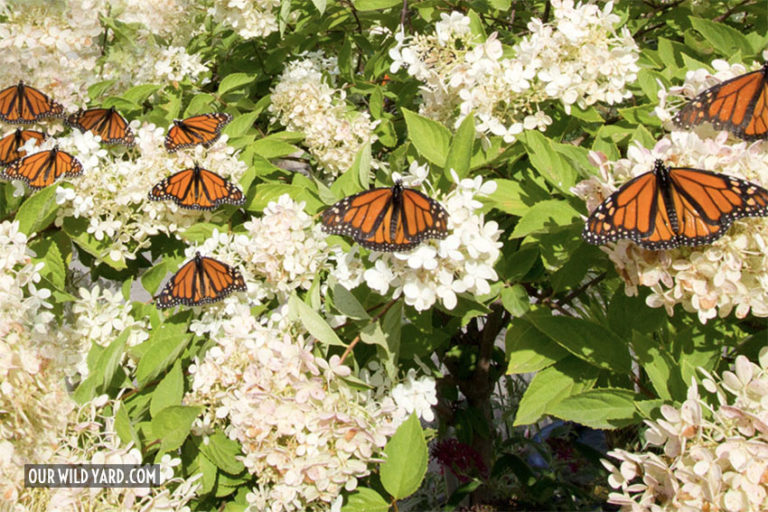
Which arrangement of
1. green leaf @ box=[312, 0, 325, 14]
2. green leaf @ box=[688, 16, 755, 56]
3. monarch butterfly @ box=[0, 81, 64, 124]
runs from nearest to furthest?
green leaf @ box=[688, 16, 755, 56] < green leaf @ box=[312, 0, 325, 14] < monarch butterfly @ box=[0, 81, 64, 124]

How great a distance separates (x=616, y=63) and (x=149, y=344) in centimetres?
129

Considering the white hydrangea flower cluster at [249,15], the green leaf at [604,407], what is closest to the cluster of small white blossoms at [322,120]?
the white hydrangea flower cluster at [249,15]

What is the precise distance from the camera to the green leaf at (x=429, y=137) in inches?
54.2

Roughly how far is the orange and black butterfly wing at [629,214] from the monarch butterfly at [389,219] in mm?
245

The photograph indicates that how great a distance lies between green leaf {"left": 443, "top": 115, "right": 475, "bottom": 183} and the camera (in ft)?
4.12

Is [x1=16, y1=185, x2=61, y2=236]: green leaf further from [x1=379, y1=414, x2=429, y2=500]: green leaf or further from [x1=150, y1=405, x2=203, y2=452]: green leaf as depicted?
[x1=379, y1=414, x2=429, y2=500]: green leaf

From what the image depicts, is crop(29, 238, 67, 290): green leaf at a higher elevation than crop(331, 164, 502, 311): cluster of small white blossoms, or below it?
below

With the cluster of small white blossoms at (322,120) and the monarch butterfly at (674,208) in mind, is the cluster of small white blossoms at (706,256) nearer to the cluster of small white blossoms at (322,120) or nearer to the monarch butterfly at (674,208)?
the monarch butterfly at (674,208)

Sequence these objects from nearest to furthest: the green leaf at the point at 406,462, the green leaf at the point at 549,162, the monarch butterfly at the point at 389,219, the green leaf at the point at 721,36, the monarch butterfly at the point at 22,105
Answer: the monarch butterfly at the point at 389,219 < the green leaf at the point at 406,462 < the green leaf at the point at 549,162 < the green leaf at the point at 721,36 < the monarch butterfly at the point at 22,105

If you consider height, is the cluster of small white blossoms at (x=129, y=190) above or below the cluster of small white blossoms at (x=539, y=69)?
below

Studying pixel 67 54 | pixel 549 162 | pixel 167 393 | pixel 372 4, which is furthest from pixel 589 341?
pixel 67 54

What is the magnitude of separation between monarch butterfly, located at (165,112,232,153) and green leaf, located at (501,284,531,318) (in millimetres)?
965

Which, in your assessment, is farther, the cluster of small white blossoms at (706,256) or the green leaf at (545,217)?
the green leaf at (545,217)

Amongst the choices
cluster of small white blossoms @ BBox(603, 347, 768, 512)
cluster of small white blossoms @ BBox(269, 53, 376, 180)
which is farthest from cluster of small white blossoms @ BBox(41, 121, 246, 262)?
cluster of small white blossoms @ BBox(603, 347, 768, 512)
